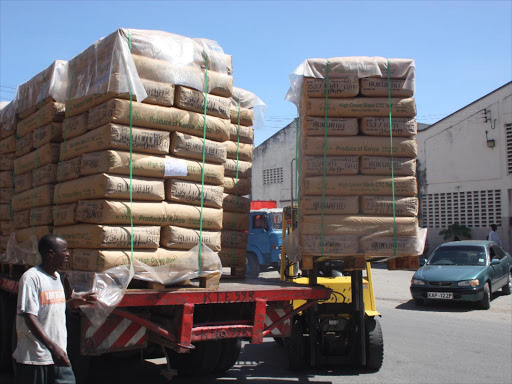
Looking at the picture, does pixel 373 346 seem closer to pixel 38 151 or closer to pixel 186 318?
pixel 186 318

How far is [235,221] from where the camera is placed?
599 cm

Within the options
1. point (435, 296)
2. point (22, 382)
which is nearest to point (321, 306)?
point (22, 382)

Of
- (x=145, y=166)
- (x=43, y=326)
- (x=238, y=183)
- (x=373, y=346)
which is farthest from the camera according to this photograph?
(x=373, y=346)

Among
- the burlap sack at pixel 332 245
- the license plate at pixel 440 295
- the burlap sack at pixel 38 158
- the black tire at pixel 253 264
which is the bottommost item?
the license plate at pixel 440 295

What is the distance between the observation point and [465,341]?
8398 mm

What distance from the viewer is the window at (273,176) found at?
1227 inches

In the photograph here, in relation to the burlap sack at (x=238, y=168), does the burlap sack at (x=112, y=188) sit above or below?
below

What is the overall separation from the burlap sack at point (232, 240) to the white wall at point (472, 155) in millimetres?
16713

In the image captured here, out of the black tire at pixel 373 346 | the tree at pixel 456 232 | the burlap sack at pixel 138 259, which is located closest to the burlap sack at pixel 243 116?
the burlap sack at pixel 138 259

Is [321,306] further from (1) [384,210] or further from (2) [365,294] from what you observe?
(1) [384,210]

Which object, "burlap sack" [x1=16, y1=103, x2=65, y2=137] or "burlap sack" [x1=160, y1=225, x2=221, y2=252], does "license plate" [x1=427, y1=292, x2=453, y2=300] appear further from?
"burlap sack" [x1=16, y1=103, x2=65, y2=137]

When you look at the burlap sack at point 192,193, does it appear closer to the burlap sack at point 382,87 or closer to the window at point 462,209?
the burlap sack at point 382,87

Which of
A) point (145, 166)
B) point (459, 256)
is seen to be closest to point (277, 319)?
point (145, 166)

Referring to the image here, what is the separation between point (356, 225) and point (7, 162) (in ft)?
13.5
